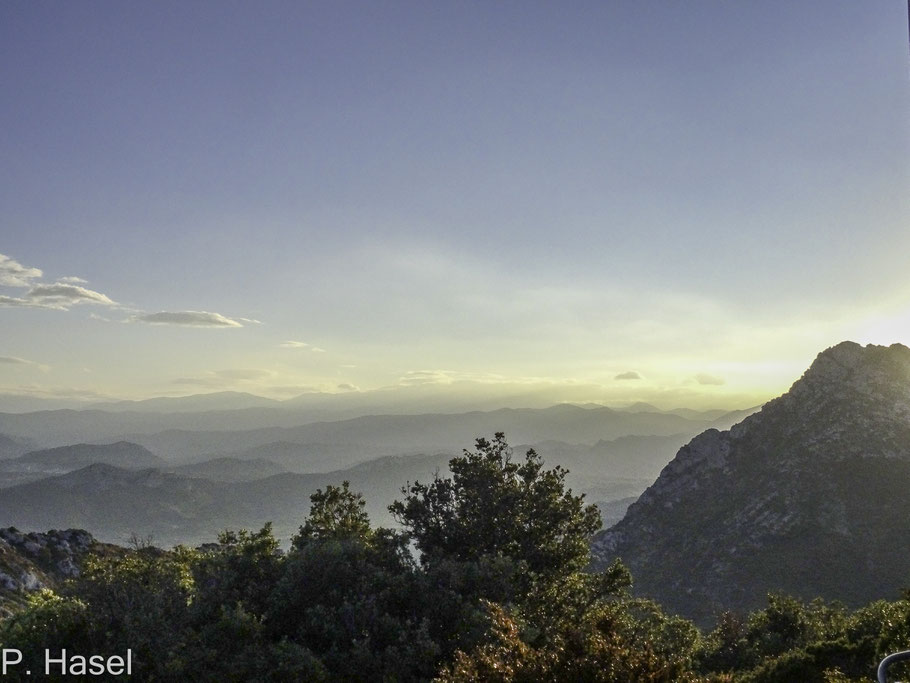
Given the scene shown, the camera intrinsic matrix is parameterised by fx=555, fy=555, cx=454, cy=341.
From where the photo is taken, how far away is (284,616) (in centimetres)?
1781

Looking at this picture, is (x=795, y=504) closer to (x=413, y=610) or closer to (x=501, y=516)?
(x=501, y=516)

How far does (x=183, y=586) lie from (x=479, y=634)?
11.1 metres

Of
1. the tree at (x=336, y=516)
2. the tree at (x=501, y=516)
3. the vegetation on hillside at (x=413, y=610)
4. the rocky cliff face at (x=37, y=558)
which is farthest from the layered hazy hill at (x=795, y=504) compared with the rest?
the rocky cliff face at (x=37, y=558)

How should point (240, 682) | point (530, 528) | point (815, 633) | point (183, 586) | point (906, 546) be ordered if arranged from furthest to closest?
point (906, 546) < point (815, 633) < point (530, 528) < point (183, 586) < point (240, 682)

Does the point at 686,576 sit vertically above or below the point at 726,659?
below

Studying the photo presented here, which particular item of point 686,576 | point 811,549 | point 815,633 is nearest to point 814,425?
point 811,549

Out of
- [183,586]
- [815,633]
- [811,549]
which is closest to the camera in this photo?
[183,586]

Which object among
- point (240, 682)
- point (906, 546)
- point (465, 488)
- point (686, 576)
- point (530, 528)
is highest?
point (465, 488)

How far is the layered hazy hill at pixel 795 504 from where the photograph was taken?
3570 inches

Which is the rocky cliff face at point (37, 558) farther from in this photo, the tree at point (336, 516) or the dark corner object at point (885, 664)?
the dark corner object at point (885, 664)

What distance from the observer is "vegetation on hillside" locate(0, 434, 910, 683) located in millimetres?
11383

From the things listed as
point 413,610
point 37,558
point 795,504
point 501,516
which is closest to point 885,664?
point 413,610

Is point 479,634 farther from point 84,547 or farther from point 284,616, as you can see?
point 84,547

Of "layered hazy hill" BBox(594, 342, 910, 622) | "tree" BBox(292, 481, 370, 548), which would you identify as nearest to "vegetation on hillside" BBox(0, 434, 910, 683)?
"tree" BBox(292, 481, 370, 548)
